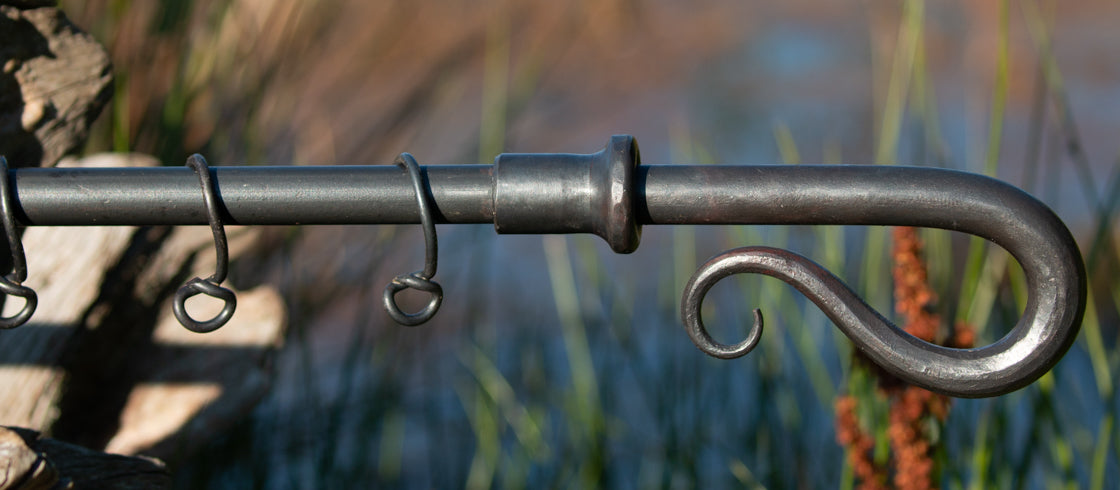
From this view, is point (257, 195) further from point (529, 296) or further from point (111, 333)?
point (529, 296)

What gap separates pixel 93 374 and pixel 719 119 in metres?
2.17

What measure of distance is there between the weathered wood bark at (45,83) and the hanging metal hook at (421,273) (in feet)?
1.06

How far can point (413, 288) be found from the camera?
1.17 feet

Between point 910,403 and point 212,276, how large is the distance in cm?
57

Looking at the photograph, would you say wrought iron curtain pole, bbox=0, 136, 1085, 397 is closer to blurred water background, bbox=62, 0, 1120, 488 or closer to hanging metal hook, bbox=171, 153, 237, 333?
hanging metal hook, bbox=171, 153, 237, 333

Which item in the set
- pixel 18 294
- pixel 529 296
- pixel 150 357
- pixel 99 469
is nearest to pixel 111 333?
pixel 150 357

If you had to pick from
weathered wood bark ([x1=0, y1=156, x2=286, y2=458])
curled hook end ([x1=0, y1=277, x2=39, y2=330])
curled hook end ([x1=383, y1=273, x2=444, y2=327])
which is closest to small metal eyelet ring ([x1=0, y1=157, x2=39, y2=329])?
curled hook end ([x1=0, y1=277, x2=39, y2=330])

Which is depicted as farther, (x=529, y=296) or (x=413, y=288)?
(x=529, y=296)

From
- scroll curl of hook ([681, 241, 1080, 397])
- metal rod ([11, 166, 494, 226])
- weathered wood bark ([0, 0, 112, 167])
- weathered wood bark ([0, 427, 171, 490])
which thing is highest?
weathered wood bark ([0, 0, 112, 167])

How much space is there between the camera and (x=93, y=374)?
2.55ft

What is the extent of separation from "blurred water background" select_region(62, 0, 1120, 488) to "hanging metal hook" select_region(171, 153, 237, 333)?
1.72ft

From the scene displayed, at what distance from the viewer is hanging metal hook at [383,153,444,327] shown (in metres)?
0.34

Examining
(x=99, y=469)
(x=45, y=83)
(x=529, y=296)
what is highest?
(x=529, y=296)

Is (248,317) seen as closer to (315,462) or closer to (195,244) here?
(195,244)
